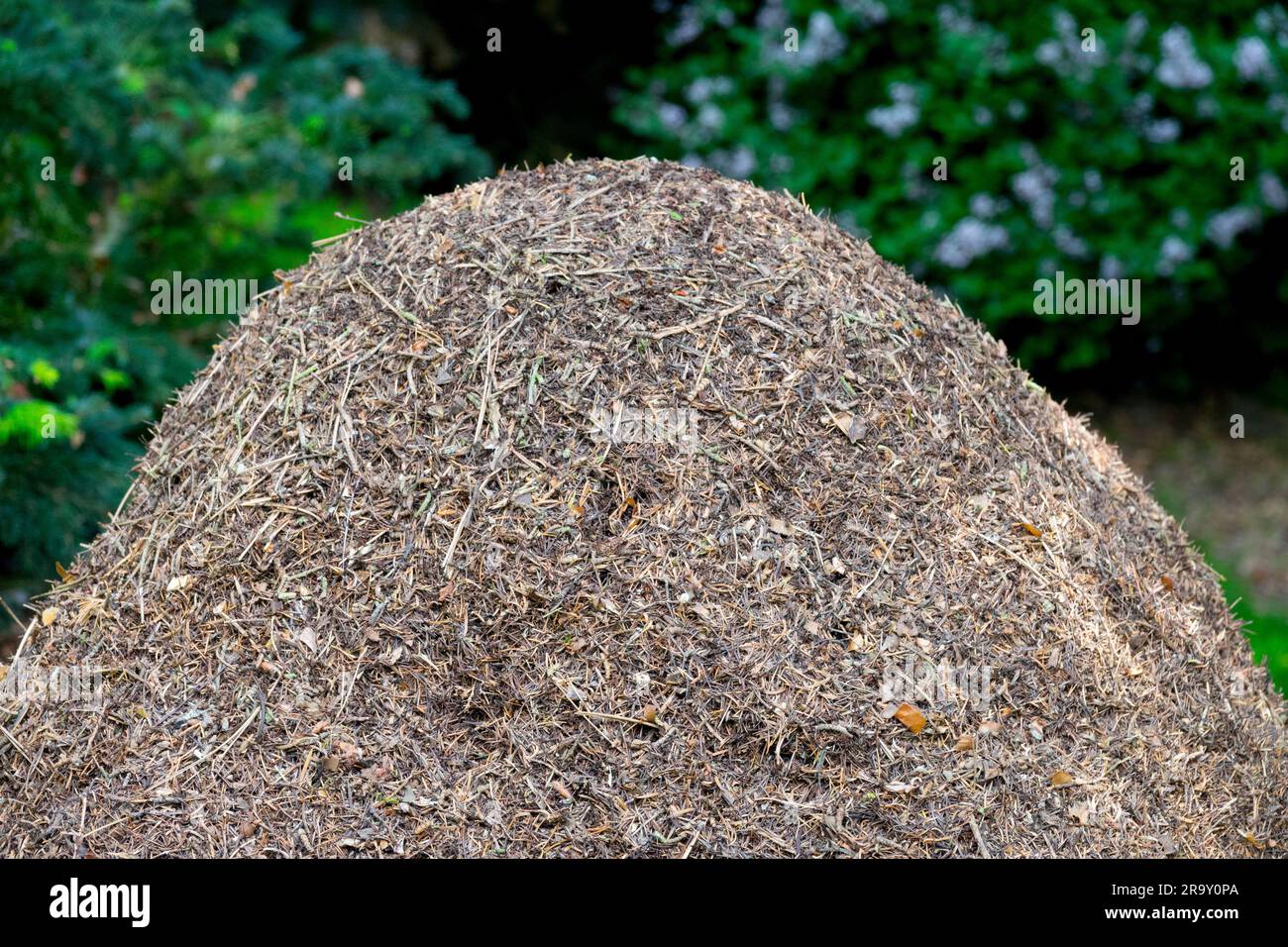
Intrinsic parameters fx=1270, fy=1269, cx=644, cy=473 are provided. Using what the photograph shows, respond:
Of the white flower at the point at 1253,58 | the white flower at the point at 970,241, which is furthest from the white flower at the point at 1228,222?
the white flower at the point at 970,241

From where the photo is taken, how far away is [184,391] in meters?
3.72

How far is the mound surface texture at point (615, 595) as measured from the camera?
3.01 m

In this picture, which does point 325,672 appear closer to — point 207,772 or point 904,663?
point 207,772

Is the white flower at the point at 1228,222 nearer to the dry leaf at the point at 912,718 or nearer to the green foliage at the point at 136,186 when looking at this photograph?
the green foliage at the point at 136,186

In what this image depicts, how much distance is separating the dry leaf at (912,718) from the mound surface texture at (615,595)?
0.02 metres

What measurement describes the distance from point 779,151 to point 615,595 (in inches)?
202

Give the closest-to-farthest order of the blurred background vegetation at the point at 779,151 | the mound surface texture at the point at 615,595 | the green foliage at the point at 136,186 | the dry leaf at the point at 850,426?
the mound surface texture at the point at 615,595
the dry leaf at the point at 850,426
the green foliage at the point at 136,186
the blurred background vegetation at the point at 779,151

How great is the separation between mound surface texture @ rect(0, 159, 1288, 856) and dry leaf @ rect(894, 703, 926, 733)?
0.02m

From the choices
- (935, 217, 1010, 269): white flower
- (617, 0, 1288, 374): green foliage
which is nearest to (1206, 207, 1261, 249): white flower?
(617, 0, 1288, 374): green foliage

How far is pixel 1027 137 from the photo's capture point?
7.46 meters

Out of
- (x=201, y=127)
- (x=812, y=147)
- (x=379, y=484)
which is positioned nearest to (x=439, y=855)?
(x=379, y=484)

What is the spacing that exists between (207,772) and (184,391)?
121 centimetres

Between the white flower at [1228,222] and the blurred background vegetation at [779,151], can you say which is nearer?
the blurred background vegetation at [779,151]

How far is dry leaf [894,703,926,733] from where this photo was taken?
3025 millimetres
